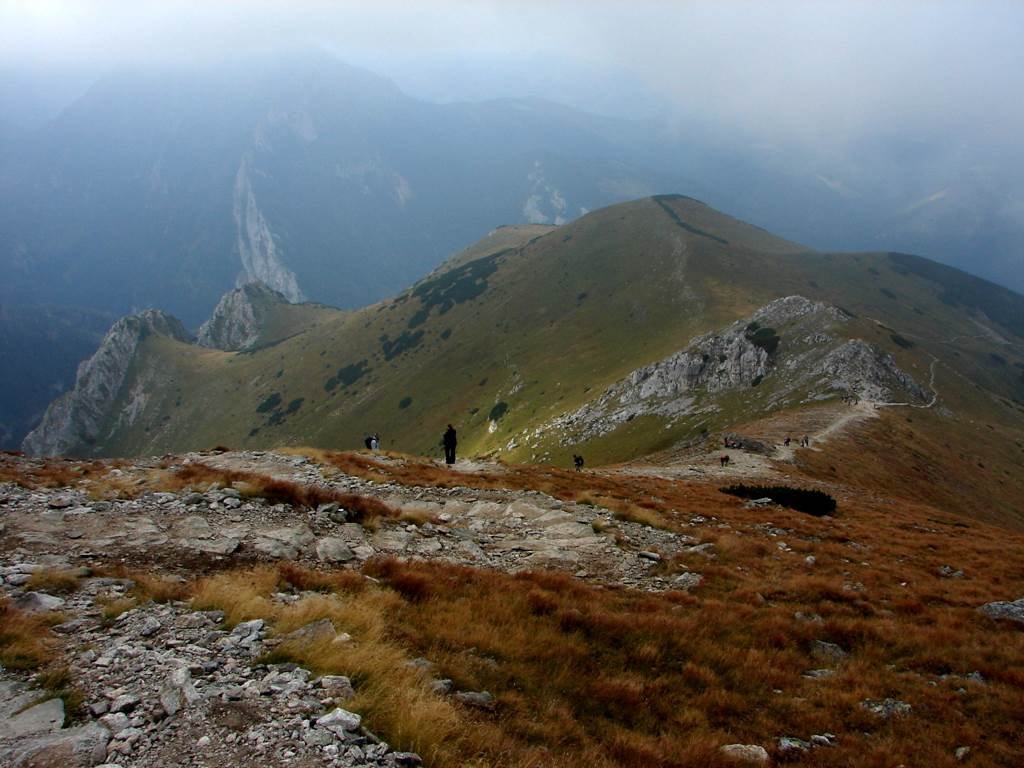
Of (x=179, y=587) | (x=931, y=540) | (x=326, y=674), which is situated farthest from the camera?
(x=931, y=540)

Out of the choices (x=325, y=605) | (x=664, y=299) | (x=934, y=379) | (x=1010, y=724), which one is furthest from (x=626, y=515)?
(x=664, y=299)

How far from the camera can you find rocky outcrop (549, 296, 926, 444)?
260 ft

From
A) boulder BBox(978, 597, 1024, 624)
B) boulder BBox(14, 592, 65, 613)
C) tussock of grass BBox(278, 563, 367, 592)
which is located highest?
boulder BBox(14, 592, 65, 613)

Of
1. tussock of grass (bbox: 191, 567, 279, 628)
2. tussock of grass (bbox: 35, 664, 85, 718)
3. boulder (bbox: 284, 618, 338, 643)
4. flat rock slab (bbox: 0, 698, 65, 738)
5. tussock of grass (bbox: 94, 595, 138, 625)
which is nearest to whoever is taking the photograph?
flat rock slab (bbox: 0, 698, 65, 738)

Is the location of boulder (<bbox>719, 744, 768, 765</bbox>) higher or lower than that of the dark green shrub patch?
higher

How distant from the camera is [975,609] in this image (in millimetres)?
13562

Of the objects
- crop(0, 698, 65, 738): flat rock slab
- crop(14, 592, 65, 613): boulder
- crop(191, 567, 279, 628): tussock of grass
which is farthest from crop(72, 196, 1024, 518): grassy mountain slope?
crop(0, 698, 65, 738): flat rock slab

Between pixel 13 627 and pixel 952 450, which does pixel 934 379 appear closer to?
pixel 952 450

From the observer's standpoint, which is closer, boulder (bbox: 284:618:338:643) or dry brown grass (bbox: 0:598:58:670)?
dry brown grass (bbox: 0:598:58:670)

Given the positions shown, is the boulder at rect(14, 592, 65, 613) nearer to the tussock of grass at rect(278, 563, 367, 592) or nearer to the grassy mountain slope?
the tussock of grass at rect(278, 563, 367, 592)

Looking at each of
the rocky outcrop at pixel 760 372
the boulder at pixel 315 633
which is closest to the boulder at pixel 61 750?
the boulder at pixel 315 633

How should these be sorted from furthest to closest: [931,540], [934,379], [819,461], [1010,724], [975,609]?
[934,379]
[819,461]
[931,540]
[975,609]
[1010,724]

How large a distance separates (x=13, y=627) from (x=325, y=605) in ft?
13.5

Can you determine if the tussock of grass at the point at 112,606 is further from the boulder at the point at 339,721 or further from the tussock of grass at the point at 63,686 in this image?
the boulder at the point at 339,721
